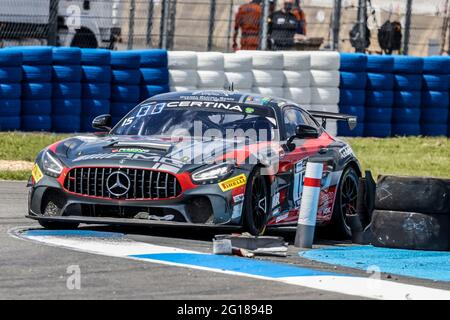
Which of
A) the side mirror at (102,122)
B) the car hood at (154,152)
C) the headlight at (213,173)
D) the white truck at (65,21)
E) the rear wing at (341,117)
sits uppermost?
the white truck at (65,21)

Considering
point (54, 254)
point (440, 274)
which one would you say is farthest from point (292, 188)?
point (54, 254)

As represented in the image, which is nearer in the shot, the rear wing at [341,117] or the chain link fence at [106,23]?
the rear wing at [341,117]

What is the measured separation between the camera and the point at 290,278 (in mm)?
8391

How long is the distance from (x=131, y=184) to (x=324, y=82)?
1204 centimetres

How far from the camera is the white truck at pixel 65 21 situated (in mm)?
21598

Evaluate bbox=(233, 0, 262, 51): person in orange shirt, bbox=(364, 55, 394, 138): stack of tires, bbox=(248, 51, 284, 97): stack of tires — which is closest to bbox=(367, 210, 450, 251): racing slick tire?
bbox=(248, 51, 284, 97): stack of tires

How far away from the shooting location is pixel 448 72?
75.4 feet

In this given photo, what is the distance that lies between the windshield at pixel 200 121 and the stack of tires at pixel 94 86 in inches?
330

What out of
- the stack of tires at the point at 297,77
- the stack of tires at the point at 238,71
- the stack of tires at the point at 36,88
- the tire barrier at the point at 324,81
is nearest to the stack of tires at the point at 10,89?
the stack of tires at the point at 36,88

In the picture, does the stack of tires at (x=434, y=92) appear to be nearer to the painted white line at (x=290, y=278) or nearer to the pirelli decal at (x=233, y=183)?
the pirelli decal at (x=233, y=183)

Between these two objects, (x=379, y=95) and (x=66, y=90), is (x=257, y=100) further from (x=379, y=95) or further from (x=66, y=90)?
(x=379, y=95)
